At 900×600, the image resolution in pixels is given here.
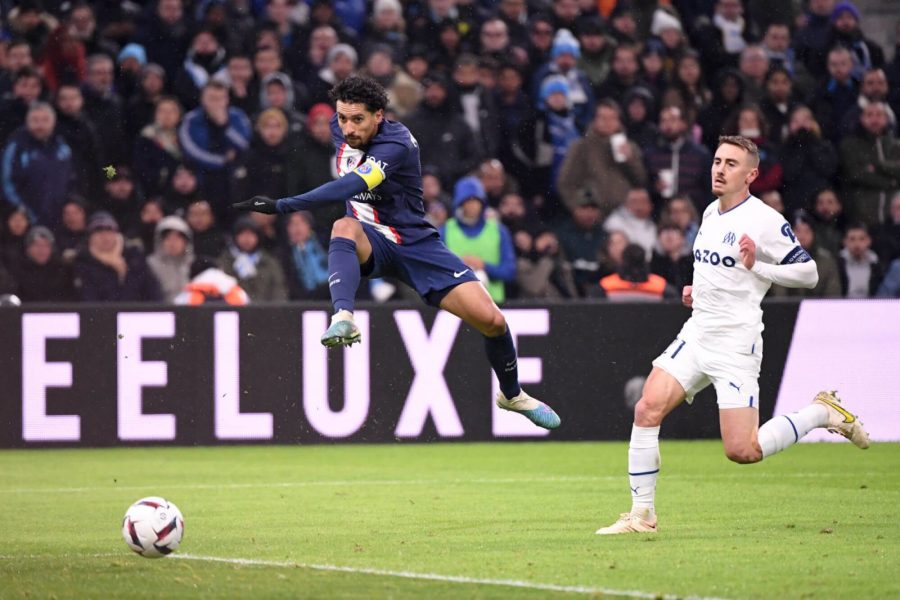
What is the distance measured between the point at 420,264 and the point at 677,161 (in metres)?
7.73

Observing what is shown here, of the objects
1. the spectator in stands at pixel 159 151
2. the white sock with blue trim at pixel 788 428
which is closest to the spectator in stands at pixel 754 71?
the spectator in stands at pixel 159 151

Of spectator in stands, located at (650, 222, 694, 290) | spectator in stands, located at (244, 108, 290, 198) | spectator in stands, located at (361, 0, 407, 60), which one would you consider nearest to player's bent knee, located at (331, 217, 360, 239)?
spectator in stands, located at (244, 108, 290, 198)

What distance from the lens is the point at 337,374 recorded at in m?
14.6

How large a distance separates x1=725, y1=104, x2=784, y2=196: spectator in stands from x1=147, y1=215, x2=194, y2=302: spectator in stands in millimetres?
5714

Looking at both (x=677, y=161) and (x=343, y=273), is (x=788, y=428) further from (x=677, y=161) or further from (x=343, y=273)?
(x=677, y=161)

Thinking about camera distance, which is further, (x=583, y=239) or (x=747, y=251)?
(x=583, y=239)

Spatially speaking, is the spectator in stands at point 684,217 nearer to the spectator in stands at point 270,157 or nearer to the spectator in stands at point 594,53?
the spectator in stands at point 594,53

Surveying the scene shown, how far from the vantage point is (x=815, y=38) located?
1830 centimetres

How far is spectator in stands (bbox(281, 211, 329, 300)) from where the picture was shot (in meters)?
15.8

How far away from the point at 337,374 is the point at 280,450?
865 mm

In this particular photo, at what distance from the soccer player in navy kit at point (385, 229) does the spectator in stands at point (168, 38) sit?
26.5 ft

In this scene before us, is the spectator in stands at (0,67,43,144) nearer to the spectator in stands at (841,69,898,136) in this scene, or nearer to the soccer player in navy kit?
the soccer player in navy kit

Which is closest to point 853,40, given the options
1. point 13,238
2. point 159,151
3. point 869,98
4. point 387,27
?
point 869,98

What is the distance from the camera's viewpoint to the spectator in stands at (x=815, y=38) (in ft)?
59.5
